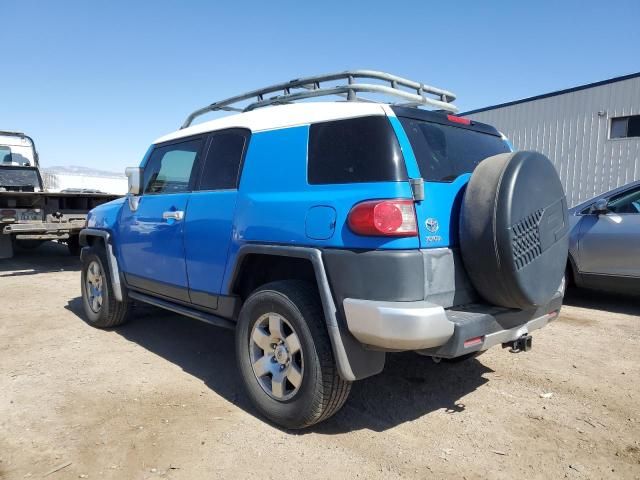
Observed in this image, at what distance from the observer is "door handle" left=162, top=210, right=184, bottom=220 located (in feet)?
12.4

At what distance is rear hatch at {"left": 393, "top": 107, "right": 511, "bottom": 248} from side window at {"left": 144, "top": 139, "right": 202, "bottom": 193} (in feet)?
6.15

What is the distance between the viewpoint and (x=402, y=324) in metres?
2.40

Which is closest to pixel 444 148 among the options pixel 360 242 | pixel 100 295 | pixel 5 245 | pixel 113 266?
pixel 360 242

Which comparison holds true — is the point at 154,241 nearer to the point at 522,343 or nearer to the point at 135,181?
the point at 135,181

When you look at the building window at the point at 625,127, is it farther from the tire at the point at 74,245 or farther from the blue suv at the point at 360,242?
the tire at the point at 74,245

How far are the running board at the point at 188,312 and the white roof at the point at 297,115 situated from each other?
137cm

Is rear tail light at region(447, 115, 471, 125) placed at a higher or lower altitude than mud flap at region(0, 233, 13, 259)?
higher

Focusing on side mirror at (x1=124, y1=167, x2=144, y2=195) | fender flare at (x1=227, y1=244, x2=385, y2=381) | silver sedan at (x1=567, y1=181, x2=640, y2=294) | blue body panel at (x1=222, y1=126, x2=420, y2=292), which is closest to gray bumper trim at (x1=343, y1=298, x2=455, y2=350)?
fender flare at (x1=227, y1=244, x2=385, y2=381)

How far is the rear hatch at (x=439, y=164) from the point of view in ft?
8.61

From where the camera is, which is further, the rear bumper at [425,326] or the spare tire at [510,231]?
the spare tire at [510,231]

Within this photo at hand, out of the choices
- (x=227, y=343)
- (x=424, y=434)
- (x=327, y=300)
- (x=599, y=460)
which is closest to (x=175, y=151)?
(x=227, y=343)

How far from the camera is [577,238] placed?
5980 mm

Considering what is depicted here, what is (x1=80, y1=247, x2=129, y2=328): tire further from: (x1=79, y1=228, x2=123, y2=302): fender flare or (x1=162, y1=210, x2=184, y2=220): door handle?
(x1=162, y1=210, x2=184, y2=220): door handle

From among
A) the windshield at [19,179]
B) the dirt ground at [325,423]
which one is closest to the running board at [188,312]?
the dirt ground at [325,423]
